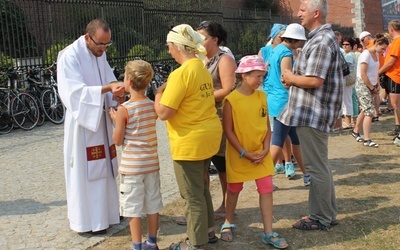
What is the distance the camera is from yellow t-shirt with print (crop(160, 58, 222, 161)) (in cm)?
390

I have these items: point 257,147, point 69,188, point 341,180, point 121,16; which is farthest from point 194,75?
point 121,16

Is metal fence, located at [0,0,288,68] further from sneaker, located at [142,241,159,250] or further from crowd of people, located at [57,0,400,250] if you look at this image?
sneaker, located at [142,241,159,250]

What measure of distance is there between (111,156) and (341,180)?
319cm

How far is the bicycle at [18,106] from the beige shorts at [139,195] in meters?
7.19

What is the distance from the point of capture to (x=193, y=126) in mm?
4027

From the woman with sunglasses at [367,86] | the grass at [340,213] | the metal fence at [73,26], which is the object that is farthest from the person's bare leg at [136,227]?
the metal fence at [73,26]

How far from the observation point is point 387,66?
8.52 meters

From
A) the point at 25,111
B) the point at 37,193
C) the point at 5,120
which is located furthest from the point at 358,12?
the point at 37,193

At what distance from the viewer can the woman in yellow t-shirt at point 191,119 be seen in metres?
3.92

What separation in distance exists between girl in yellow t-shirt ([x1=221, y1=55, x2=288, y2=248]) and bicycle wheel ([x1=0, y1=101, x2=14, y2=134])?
7.35 metres

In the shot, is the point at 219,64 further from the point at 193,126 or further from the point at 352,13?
the point at 352,13

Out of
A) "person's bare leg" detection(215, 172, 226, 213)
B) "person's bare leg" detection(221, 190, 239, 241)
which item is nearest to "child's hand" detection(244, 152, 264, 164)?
"person's bare leg" detection(221, 190, 239, 241)

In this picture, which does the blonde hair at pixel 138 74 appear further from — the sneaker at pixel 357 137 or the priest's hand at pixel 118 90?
the sneaker at pixel 357 137

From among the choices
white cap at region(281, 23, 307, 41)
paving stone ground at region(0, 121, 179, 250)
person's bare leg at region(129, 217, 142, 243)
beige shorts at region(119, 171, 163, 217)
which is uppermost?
white cap at region(281, 23, 307, 41)
